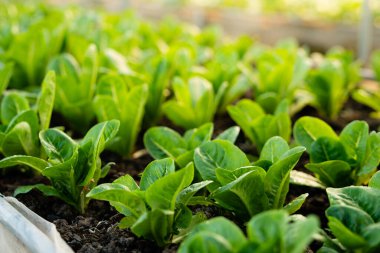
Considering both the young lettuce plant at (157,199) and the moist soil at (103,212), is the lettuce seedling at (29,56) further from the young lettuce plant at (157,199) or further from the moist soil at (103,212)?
the young lettuce plant at (157,199)

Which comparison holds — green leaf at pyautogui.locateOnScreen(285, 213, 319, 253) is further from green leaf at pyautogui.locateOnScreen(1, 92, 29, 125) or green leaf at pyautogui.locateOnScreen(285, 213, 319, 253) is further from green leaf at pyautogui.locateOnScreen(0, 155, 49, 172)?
green leaf at pyautogui.locateOnScreen(1, 92, 29, 125)

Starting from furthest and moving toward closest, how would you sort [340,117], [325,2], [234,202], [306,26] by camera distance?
[325,2] < [306,26] < [340,117] < [234,202]

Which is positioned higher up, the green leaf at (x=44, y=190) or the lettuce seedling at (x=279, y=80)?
the lettuce seedling at (x=279, y=80)

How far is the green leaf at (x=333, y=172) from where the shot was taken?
149 cm

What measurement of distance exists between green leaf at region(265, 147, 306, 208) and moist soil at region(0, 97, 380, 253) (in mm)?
116

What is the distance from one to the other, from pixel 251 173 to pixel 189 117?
0.78 meters

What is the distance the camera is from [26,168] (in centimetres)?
181

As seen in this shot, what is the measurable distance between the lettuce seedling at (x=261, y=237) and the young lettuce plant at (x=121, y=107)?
836mm

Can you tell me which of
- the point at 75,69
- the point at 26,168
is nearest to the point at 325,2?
the point at 75,69

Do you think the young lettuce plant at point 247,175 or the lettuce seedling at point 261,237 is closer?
the lettuce seedling at point 261,237

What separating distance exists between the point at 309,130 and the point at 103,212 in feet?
2.03

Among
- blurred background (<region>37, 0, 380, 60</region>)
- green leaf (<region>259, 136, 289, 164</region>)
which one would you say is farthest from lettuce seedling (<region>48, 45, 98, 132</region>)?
blurred background (<region>37, 0, 380, 60</region>)

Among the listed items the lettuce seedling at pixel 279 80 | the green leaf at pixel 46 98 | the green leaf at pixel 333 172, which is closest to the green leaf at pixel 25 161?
the green leaf at pixel 46 98

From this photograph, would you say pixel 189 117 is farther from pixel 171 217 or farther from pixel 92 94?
pixel 171 217
